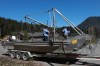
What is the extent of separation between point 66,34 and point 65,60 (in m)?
1.83

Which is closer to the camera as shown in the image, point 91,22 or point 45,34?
point 91,22

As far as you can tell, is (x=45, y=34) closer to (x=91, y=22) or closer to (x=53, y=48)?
(x=53, y=48)

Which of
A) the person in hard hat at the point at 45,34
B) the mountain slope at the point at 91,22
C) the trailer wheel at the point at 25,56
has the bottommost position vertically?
the trailer wheel at the point at 25,56

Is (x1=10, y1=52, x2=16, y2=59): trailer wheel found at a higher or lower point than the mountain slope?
lower

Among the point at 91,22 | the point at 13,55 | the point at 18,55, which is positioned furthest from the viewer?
the point at 13,55

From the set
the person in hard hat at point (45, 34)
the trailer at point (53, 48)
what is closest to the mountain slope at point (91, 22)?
the trailer at point (53, 48)

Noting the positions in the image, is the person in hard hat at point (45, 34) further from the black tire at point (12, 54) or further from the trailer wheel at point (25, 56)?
the black tire at point (12, 54)

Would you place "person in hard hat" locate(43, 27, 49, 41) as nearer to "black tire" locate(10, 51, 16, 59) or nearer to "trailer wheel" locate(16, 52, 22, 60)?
"trailer wheel" locate(16, 52, 22, 60)

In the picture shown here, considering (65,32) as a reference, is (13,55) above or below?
below

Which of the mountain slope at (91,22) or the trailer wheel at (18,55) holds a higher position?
the mountain slope at (91,22)

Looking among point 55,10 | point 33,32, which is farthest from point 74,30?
point 33,32

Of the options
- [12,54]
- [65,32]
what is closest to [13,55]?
[12,54]

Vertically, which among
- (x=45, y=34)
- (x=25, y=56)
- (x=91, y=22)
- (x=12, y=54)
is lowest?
(x=25, y=56)

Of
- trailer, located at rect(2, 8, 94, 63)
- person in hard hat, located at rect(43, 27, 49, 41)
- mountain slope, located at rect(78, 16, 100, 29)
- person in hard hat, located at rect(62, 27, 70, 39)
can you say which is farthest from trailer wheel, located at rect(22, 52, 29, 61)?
mountain slope, located at rect(78, 16, 100, 29)
